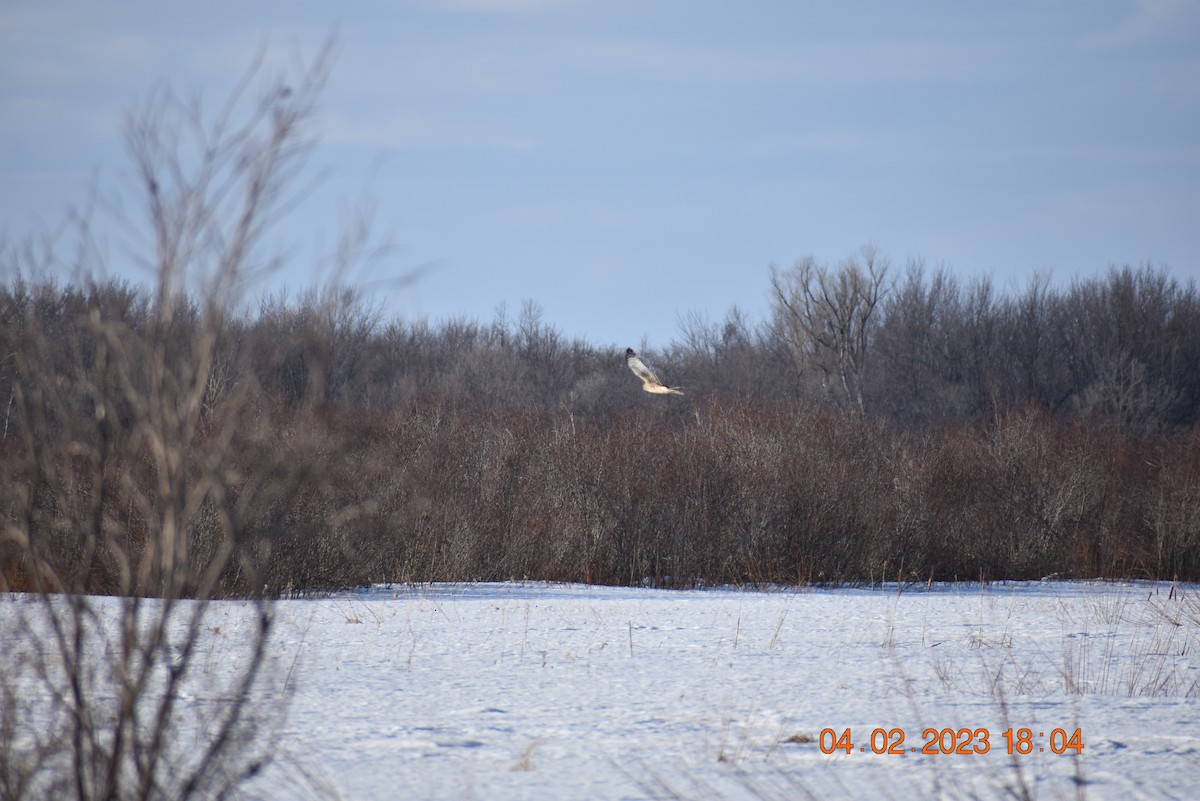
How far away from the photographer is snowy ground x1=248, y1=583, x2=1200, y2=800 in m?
4.10

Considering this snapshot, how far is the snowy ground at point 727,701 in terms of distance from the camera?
4102mm

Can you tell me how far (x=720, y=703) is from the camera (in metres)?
5.53

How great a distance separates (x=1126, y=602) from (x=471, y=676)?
819cm

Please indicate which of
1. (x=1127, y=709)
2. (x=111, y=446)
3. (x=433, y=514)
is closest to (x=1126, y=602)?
(x=1127, y=709)

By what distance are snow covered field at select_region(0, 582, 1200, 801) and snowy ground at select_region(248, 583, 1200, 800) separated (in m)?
0.02

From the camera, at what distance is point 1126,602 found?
11312 millimetres

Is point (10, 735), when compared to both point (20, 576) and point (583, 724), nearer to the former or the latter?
point (583, 724)

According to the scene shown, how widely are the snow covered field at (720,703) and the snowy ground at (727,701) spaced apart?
2 centimetres
